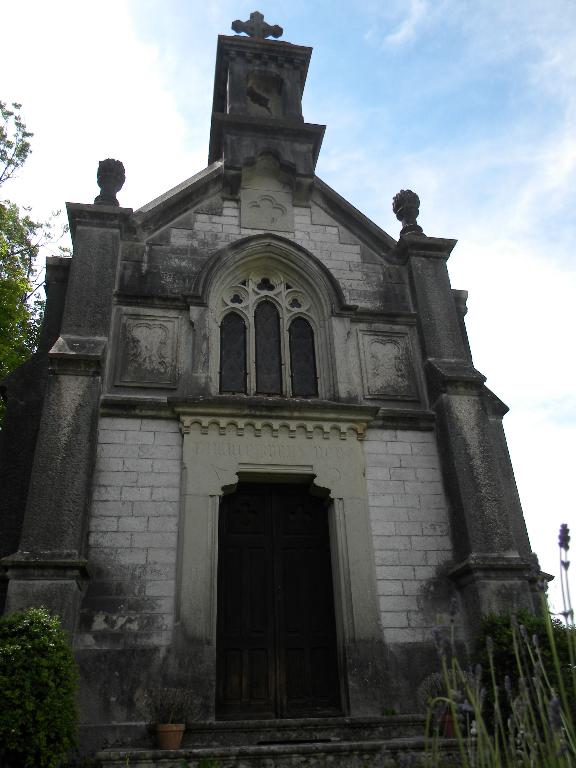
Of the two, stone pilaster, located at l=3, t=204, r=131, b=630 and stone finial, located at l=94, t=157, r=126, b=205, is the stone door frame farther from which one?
stone finial, located at l=94, t=157, r=126, b=205

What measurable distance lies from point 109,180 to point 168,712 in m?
8.45

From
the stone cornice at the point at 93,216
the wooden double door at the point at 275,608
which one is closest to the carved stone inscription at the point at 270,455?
the wooden double door at the point at 275,608

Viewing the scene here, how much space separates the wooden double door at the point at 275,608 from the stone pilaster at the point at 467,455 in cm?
198

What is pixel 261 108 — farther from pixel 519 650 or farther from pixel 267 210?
pixel 519 650

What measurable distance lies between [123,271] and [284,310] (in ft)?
8.96

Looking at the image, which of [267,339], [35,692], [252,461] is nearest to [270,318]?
[267,339]

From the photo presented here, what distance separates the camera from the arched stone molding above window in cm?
1021

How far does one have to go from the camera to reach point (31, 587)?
725 cm

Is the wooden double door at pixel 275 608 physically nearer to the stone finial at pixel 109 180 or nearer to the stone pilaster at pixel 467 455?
the stone pilaster at pixel 467 455

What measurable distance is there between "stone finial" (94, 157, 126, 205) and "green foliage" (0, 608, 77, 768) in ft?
23.1

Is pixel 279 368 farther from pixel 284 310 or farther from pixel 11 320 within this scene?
pixel 11 320

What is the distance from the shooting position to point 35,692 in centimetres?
602

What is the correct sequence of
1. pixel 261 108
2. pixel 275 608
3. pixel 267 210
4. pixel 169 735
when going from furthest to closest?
pixel 261 108 → pixel 267 210 → pixel 275 608 → pixel 169 735

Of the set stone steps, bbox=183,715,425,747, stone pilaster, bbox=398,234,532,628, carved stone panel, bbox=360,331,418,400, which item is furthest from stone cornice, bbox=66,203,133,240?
stone steps, bbox=183,715,425,747
